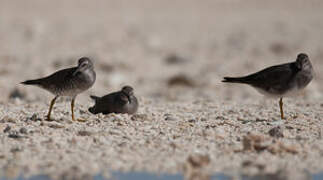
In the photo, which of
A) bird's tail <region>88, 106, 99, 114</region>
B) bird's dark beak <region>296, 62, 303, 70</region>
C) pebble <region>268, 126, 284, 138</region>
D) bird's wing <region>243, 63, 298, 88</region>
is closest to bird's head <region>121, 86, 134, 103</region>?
bird's tail <region>88, 106, 99, 114</region>

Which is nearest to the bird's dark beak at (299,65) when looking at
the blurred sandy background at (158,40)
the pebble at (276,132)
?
the pebble at (276,132)

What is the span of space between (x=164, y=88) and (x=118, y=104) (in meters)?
5.79

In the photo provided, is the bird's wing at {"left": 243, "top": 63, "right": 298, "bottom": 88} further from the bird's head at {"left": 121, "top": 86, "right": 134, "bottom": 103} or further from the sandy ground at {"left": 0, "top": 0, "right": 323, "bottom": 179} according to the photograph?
the bird's head at {"left": 121, "top": 86, "right": 134, "bottom": 103}

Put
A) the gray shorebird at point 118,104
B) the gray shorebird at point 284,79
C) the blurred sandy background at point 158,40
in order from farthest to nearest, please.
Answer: the blurred sandy background at point 158,40
the gray shorebird at point 118,104
the gray shorebird at point 284,79

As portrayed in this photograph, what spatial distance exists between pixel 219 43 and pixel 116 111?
12.2m

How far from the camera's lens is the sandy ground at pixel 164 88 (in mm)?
7672

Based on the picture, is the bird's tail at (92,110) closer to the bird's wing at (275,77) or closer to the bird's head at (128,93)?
the bird's head at (128,93)

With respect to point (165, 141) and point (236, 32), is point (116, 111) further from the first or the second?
point (236, 32)

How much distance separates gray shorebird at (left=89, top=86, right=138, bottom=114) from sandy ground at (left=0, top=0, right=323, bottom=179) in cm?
17

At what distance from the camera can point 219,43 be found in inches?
881

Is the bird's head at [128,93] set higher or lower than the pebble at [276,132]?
higher

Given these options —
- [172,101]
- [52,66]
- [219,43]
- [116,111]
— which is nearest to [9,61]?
[52,66]

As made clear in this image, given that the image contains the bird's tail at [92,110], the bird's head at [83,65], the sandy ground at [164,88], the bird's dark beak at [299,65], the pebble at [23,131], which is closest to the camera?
the sandy ground at [164,88]

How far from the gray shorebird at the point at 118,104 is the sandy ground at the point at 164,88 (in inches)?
6.6
